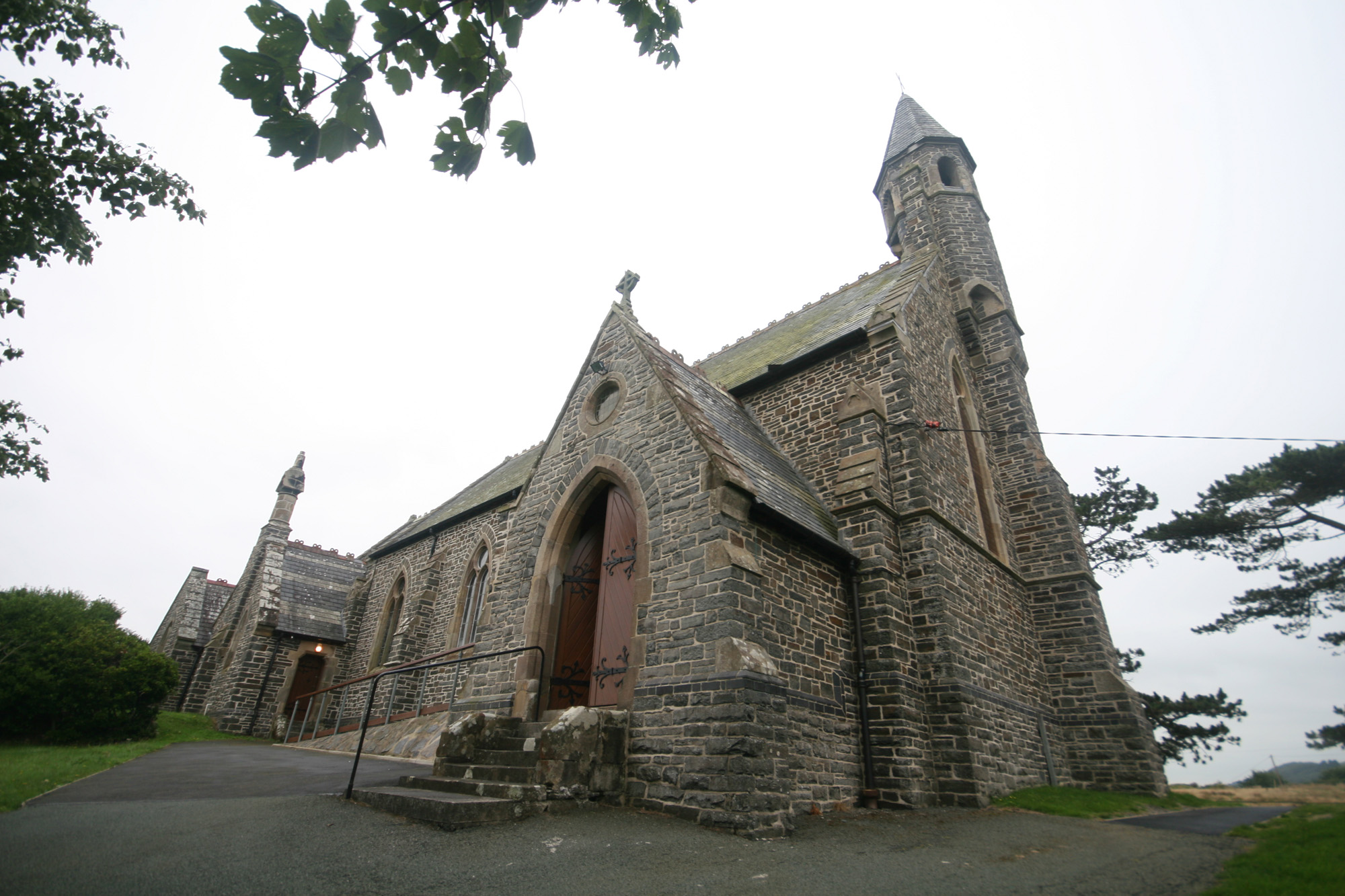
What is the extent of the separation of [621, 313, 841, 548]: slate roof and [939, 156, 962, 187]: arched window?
40.0ft

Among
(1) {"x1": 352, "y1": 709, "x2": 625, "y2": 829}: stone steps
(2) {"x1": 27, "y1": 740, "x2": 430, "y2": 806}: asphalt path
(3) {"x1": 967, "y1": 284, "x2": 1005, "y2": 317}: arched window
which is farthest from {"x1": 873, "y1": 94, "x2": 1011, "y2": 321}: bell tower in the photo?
(2) {"x1": 27, "y1": 740, "x2": 430, "y2": 806}: asphalt path

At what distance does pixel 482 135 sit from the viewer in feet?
10.6

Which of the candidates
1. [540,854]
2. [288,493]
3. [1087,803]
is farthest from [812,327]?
[288,493]

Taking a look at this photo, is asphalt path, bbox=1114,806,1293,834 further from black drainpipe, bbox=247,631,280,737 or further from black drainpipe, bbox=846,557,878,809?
black drainpipe, bbox=247,631,280,737

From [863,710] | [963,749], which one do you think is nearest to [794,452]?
[863,710]

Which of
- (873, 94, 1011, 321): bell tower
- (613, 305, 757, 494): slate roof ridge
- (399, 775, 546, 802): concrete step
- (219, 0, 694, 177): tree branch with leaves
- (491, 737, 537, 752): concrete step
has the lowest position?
(399, 775, 546, 802): concrete step

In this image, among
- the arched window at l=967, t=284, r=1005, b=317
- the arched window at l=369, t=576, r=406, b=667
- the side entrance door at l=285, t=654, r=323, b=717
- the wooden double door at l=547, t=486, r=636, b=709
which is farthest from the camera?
the arched window at l=369, t=576, r=406, b=667

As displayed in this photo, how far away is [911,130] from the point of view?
2039 cm

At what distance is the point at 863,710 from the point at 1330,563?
15596mm

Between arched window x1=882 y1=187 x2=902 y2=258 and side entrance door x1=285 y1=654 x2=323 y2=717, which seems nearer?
arched window x1=882 y1=187 x2=902 y2=258

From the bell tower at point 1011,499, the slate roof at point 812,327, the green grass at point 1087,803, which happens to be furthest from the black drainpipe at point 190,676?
the green grass at point 1087,803

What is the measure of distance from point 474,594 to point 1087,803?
1491 centimetres

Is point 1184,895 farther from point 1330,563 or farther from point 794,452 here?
point 1330,563

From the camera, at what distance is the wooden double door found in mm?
8656
